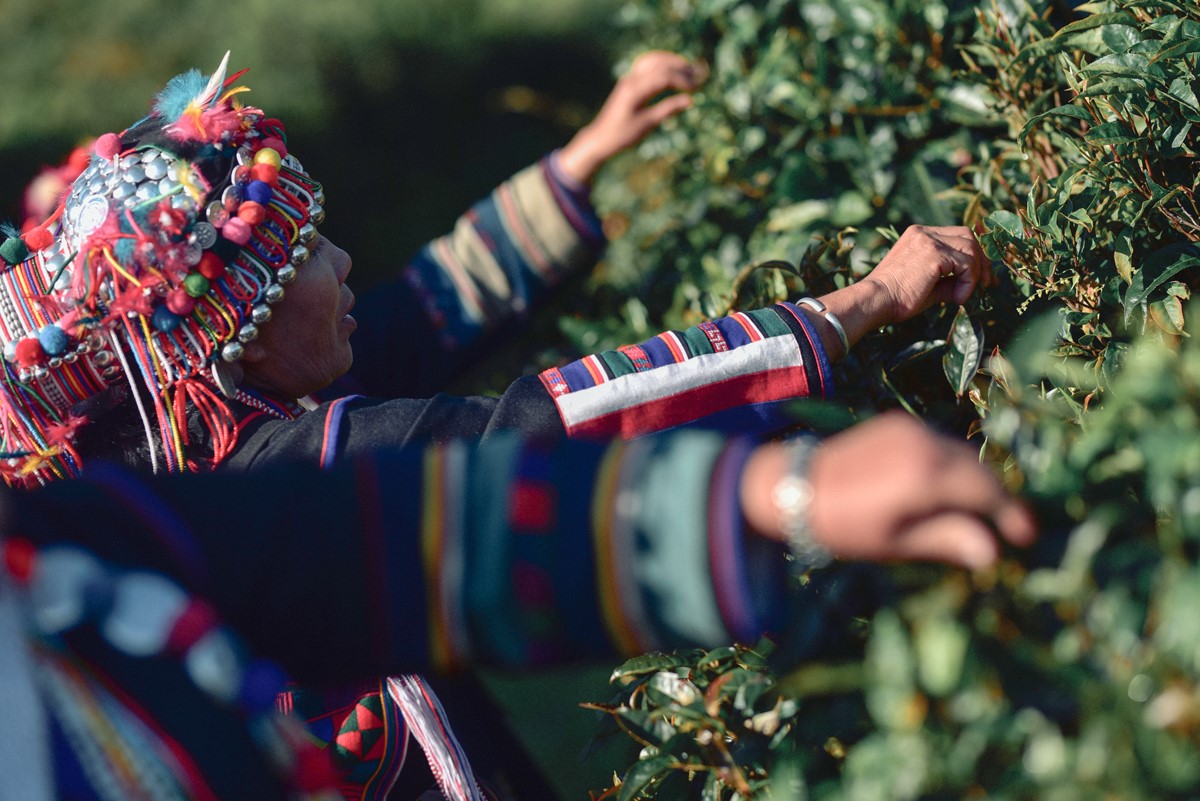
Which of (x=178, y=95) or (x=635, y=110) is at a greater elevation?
(x=178, y=95)

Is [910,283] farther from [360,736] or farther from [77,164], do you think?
[77,164]

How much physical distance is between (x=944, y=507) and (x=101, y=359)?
4.32ft

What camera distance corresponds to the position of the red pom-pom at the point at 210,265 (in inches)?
66.3

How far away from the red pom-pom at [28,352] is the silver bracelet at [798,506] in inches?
48.1

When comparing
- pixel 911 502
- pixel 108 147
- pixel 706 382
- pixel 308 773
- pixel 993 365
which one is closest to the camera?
pixel 911 502

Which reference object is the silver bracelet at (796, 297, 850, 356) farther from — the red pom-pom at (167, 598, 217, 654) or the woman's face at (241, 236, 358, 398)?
Answer: the red pom-pom at (167, 598, 217, 654)

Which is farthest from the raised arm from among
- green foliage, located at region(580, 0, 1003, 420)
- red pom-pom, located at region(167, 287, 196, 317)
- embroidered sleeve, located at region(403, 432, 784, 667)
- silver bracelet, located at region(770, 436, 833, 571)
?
silver bracelet, located at region(770, 436, 833, 571)

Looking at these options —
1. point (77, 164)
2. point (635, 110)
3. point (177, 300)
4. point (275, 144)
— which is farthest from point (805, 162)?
point (77, 164)

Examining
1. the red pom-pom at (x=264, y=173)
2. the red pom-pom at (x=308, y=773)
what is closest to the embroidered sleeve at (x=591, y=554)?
the red pom-pom at (x=308, y=773)

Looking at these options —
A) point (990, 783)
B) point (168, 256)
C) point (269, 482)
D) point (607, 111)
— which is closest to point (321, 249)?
point (168, 256)

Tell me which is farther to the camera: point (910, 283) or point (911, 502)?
point (910, 283)

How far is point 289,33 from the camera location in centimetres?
643

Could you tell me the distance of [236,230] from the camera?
170 centimetres

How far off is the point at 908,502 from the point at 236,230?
3.83 feet
